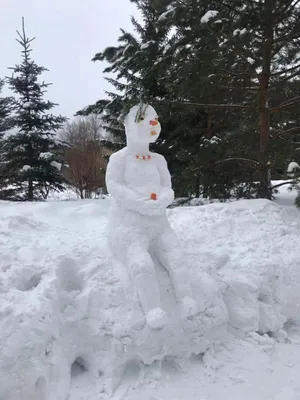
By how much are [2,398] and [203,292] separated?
6.93 feet

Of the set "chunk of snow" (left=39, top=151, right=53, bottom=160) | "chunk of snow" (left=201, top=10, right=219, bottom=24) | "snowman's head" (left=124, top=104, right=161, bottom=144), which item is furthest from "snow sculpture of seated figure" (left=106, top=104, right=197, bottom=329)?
"chunk of snow" (left=39, top=151, right=53, bottom=160)

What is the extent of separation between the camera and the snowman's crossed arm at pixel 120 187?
149 inches

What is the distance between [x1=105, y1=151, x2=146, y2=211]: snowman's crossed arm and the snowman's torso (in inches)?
2.3

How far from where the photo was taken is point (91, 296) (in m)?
3.50

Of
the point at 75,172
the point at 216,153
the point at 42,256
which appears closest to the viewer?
the point at 42,256

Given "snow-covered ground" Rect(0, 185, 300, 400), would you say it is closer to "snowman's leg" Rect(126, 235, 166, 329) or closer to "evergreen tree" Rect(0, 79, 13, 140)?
"snowman's leg" Rect(126, 235, 166, 329)

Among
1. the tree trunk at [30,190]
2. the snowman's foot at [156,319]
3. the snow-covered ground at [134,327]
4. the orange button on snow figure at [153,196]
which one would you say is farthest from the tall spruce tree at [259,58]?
the tree trunk at [30,190]

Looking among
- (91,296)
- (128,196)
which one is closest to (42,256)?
(91,296)

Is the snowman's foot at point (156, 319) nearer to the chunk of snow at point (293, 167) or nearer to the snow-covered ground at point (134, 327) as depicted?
the snow-covered ground at point (134, 327)

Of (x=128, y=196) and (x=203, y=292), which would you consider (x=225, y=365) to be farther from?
(x=128, y=196)

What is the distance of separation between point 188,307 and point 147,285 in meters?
0.46

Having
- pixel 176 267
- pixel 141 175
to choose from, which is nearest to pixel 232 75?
pixel 141 175

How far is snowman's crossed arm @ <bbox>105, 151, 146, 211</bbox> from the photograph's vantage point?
378cm

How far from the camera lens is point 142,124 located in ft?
13.1
